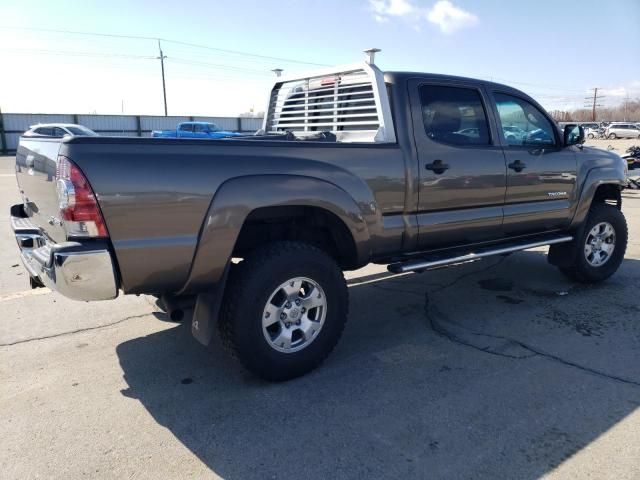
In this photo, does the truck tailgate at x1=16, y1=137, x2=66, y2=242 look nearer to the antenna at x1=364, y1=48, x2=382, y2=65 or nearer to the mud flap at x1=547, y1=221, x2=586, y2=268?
the antenna at x1=364, y1=48, x2=382, y2=65

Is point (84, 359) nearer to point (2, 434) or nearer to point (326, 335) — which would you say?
point (2, 434)

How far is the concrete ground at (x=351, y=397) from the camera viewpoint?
263 cm

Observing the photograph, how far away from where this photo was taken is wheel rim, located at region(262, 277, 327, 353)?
336cm

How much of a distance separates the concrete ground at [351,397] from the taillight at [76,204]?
1147 millimetres

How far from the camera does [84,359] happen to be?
12.6 ft

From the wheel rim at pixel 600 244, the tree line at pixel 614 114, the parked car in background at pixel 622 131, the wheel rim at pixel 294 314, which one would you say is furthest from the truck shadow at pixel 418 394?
the tree line at pixel 614 114

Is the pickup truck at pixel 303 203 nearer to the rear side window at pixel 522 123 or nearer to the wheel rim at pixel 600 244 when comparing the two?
the rear side window at pixel 522 123

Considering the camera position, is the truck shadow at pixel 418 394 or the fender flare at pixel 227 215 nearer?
the truck shadow at pixel 418 394

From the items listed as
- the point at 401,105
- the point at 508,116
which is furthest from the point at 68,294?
the point at 508,116

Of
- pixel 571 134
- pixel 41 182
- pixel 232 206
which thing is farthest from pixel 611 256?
pixel 41 182

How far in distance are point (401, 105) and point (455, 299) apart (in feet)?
7.08

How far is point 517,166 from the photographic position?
461 cm

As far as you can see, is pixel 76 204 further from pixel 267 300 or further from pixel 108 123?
pixel 108 123

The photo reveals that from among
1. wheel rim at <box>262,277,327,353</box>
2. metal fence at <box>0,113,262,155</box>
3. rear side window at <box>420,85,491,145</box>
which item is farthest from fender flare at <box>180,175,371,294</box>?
metal fence at <box>0,113,262,155</box>
